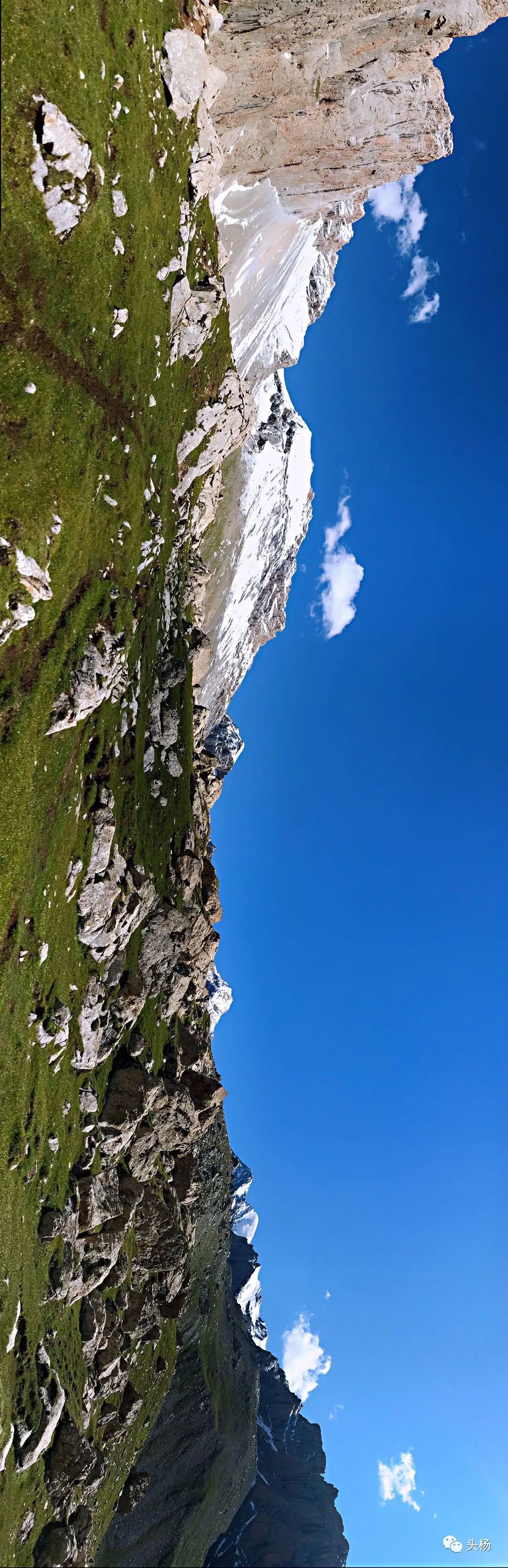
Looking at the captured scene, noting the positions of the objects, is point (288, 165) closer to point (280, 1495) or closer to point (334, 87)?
point (334, 87)

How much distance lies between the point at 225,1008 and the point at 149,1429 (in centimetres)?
9772

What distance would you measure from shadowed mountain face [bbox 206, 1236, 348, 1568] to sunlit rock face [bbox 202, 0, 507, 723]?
99.2 metres

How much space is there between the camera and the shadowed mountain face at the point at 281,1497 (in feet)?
259

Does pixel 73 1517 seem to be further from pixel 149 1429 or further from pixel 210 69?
pixel 210 69

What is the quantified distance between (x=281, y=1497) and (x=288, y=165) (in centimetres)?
15243

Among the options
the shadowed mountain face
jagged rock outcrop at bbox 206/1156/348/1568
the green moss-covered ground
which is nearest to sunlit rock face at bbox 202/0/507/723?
the green moss-covered ground

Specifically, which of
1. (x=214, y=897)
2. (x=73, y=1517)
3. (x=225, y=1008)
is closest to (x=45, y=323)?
(x=214, y=897)

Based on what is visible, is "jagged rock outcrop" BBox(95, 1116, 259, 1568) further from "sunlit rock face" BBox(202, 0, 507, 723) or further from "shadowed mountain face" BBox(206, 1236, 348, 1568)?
"sunlit rock face" BBox(202, 0, 507, 723)

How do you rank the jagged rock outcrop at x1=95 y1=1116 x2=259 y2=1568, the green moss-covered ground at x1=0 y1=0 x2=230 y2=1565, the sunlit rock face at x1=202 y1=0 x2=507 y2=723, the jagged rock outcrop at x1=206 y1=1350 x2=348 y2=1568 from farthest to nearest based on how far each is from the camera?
1. the jagged rock outcrop at x1=206 y1=1350 x2=348 y2=1568
2. the jagged rock outcrop at x1=95 y1=1116 x2=259 y2=1568
3. the sunlit rock face at x1=202 y1=0 x2=507 y2=723
4. the green moss-covered ground at x1=0 y1=0 x2=230 y2=1565

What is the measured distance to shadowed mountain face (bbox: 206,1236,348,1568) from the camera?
259 ft

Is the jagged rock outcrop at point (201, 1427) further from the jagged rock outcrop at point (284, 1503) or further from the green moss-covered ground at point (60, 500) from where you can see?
the green moss-covered ground at point (60, 500)

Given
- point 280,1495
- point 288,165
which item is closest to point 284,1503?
point 280,1495

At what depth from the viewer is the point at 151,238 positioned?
114 ft

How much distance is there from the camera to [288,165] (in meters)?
50.3
